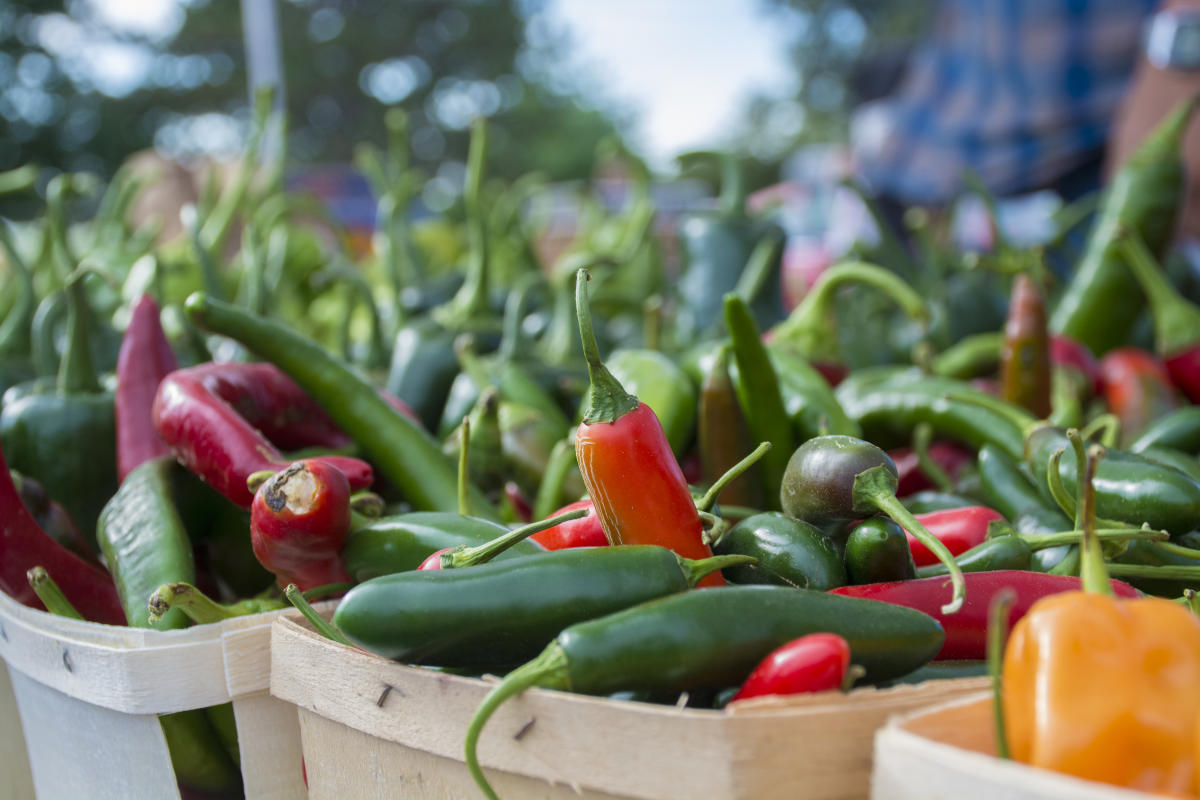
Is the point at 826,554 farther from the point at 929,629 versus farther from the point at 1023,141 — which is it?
the point at 1023,141

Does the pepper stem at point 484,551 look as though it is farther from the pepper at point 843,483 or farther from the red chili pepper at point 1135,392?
the red chili pepper at point 1135,392

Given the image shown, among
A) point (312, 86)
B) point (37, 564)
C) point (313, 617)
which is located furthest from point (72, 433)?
point (312, 86)

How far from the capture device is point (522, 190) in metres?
3.61

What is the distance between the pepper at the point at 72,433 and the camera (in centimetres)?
189

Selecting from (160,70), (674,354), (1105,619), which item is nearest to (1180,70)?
(674,354)

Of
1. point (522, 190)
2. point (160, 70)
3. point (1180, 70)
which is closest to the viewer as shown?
point (522, 190)

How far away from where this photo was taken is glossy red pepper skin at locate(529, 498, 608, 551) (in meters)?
1.39

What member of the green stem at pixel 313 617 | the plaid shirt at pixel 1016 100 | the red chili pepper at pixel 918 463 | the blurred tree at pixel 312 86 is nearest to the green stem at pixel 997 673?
the green stem at pixel 313 617

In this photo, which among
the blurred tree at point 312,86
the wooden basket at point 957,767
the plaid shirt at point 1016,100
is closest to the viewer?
the wooden basket at point 957,767

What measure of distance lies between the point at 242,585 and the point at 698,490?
831mm

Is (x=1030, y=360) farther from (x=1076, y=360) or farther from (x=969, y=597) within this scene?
(x=969, y=597)

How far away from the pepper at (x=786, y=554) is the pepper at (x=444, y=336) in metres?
1.17

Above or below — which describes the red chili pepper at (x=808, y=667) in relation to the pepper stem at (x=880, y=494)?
below

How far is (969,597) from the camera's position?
1225mm
